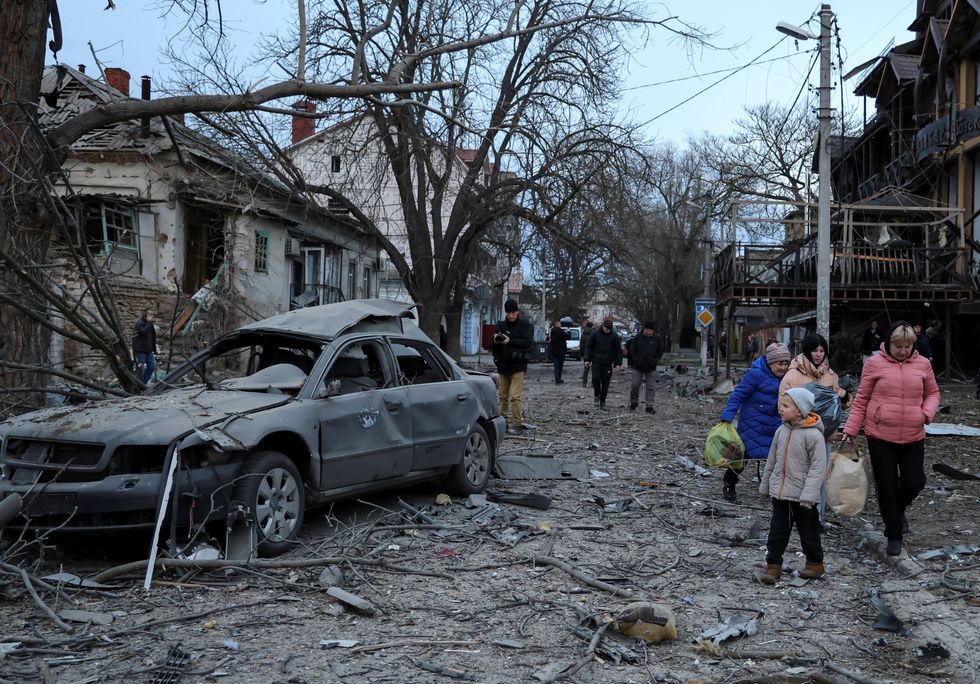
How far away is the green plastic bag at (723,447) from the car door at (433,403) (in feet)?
7.35

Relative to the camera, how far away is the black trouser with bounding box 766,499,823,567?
630cm

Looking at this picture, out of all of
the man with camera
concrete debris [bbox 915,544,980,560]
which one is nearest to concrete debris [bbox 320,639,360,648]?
concrete debris [bbox 915,544,980,560]

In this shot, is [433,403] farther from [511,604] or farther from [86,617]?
[86,617]

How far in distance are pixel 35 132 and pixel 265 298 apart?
20.0m

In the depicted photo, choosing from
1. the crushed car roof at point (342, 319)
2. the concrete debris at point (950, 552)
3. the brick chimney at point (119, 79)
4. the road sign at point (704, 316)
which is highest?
the brick chimney at point (119, 79)

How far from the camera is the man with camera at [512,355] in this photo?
13.7 m

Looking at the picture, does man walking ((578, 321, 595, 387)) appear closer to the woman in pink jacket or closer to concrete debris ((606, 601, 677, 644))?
the woman in pink jacket

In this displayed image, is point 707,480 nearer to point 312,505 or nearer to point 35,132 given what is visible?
point 312,505

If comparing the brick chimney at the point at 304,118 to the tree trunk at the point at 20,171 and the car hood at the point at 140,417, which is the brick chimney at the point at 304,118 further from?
the car hood at the point at 140,417

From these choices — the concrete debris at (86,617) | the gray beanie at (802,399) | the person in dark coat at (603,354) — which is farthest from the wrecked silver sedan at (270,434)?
the person in dark coat at (603,354)

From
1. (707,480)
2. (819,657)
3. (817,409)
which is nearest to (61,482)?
(819,657)

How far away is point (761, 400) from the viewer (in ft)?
29.3

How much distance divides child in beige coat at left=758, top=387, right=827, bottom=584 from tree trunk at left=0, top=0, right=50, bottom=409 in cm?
614

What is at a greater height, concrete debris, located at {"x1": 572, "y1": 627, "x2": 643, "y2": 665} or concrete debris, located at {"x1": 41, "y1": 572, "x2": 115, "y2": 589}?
concrete debris, located at {"x1": 41, "y1": 572, "x2": 115, "y2": 589}
